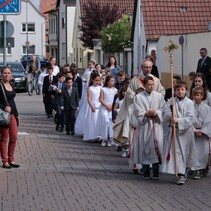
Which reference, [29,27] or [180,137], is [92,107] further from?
[29,27]

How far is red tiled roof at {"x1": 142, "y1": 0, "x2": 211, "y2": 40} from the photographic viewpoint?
49562mm

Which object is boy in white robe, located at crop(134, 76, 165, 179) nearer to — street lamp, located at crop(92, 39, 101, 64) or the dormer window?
the dormer window

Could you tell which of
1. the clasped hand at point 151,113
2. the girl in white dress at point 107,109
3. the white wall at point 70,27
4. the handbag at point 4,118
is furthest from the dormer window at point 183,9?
the white wall at point 70,27

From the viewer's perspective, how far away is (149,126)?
13.7m

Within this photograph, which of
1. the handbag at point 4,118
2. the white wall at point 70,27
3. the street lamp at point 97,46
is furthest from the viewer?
the white wall at point 70,27

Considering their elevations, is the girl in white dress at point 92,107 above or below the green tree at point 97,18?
below

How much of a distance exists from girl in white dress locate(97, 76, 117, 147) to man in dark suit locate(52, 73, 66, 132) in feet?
10.2

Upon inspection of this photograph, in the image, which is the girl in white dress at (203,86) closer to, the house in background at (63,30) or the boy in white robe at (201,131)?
the boy in white robe at (201,131)

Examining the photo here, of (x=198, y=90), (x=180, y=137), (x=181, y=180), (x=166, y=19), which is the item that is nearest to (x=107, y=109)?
(x=198, y=90)

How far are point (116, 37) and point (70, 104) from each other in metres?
35.4

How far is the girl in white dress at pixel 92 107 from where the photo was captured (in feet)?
65.1

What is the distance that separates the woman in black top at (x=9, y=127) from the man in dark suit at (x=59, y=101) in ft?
24.3

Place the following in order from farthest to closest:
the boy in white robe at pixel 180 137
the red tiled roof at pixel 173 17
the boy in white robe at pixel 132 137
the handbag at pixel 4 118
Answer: the red tiled roof at pixel 173 17 < the handbag at pixel 4 118 < the boy in white robe at pixel 132 137 < the boy in white robe at pixel 180 137

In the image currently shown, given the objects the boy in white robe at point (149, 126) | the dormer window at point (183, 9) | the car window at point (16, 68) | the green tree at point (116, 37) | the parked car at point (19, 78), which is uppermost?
the dormer window at point (183, 9)
